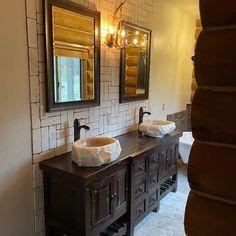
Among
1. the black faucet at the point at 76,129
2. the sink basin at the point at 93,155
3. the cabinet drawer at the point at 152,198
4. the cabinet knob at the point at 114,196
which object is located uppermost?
the black faucet at the point at 76,129

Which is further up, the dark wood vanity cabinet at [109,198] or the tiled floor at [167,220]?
the dark wood vanity cabinet at [109,198]

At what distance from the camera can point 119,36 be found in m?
2.79

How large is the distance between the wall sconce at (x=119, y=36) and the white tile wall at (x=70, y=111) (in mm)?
63

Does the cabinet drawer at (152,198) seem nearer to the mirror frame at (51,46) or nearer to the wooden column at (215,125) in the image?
the mirror frame at (51,46)

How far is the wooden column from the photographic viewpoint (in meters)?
0.51

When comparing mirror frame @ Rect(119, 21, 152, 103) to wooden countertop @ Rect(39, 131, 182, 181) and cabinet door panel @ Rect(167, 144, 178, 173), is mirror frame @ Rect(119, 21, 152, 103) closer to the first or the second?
wooden countertop @ Rect(39, 131, 182, 181)

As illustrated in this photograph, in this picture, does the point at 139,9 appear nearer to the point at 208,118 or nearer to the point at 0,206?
the point at 0,206

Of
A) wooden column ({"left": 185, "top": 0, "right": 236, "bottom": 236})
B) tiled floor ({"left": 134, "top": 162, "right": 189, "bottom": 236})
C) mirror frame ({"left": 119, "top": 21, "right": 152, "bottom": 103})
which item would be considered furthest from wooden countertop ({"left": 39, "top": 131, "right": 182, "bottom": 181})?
wooden column ({"left": 185, "top": 0, "right": 236, "bottom": 236})

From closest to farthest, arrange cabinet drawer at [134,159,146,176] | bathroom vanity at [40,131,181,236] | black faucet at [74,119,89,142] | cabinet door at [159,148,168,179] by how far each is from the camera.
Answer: bathroom vanity at [40,131,181,236] → black faucet at [74,119,89,142] → cabinet drawer at [134,159,146,176] → cabinet door at [159,148,168,179]

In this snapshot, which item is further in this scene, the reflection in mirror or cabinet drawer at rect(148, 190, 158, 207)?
cabinet drawer at rect(148, 190, 158, 207)

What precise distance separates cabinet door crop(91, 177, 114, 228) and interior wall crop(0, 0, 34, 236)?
54 cm

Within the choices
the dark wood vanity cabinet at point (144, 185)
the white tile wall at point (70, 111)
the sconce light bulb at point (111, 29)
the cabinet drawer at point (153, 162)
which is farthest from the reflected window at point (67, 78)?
the cabinet drawer at point (153, 162)

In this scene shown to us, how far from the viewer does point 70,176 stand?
1.87m

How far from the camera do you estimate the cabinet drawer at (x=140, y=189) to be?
248cm
